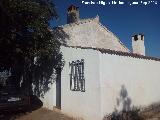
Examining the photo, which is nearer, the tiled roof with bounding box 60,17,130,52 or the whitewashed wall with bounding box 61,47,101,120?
the whitewashed wall with bounding box 61,47,101,120

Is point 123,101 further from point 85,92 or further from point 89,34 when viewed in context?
point 89,34

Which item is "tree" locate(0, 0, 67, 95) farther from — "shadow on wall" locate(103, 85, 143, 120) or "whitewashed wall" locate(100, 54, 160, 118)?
"shadow on wall" locate(103, 85, 143, 120)

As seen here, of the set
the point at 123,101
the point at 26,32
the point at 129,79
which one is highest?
the point at 26,32

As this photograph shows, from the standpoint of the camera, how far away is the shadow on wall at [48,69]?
619 inches

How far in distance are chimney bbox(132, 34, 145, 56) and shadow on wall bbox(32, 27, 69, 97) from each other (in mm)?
6539

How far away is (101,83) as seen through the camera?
12023mm

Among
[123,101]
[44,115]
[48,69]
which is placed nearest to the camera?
[123,101]

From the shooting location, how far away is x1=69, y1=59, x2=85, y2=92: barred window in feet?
43.5

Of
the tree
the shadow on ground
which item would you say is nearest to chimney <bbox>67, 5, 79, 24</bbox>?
Result: the tree

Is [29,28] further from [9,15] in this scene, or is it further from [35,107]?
[35,107]

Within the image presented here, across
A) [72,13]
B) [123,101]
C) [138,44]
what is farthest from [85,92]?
[138,44]

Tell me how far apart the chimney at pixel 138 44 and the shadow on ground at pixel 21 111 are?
953 centimetres

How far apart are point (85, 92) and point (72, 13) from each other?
37.5 feet

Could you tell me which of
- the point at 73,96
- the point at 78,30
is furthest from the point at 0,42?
the point at 78,30
